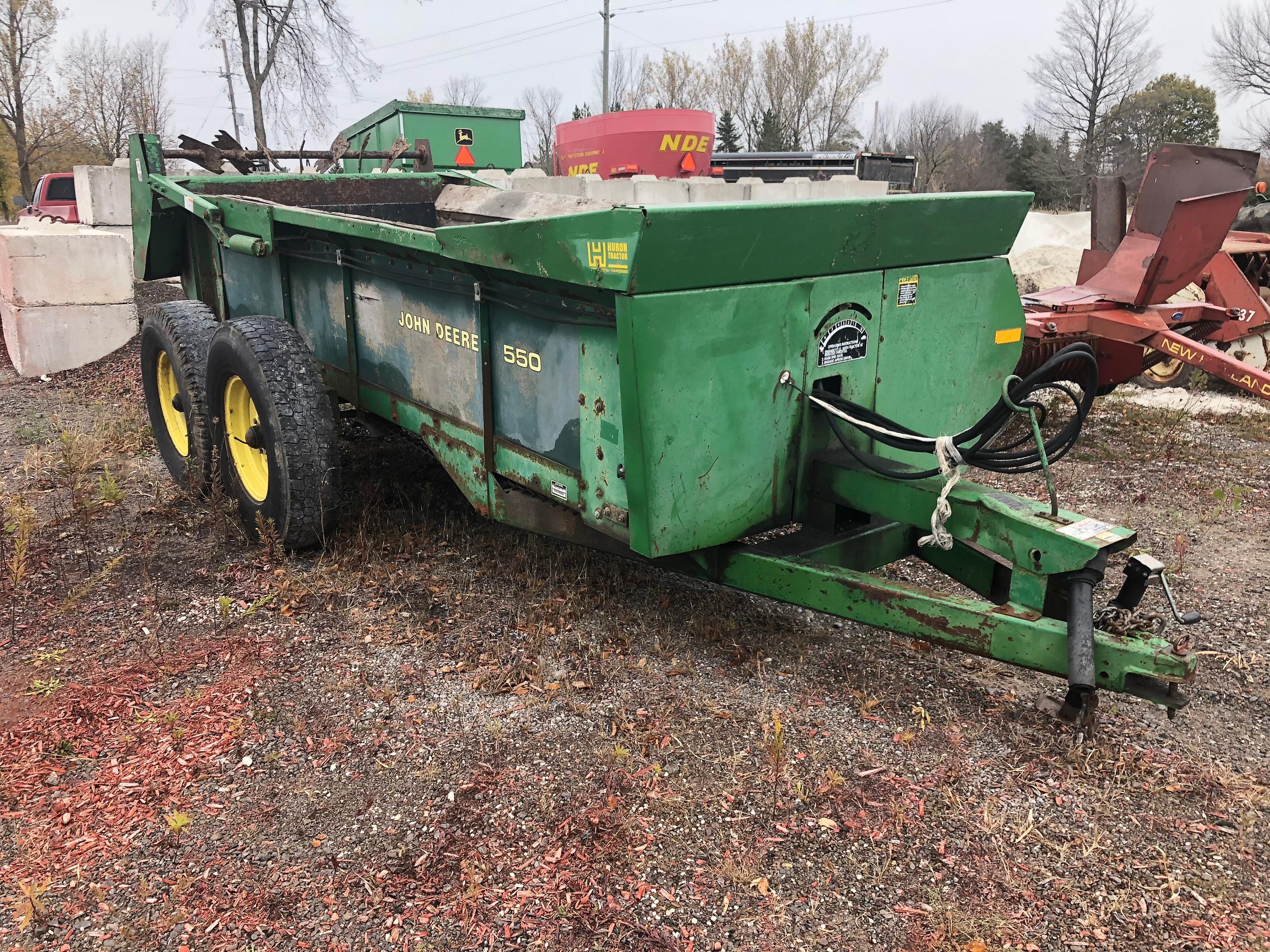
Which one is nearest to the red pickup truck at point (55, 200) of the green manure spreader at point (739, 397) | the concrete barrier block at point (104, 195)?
the concrete barrier block at point (104, 195)

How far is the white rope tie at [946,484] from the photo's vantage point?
291cm

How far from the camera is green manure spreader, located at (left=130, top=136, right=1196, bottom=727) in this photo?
276cm

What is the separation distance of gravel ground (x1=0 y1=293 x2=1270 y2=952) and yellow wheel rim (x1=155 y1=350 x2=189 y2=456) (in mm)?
1000

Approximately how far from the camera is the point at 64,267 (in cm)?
883

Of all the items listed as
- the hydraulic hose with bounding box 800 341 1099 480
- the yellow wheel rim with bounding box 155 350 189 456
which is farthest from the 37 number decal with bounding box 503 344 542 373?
the yellow wheel rim with bounding box 155 350 189 456

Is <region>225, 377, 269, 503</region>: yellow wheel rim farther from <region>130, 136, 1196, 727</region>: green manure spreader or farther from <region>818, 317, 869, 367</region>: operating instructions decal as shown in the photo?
<region>818, 317, 869, 367</region>: operating instructions decal

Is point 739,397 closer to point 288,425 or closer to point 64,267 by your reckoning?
point 288,425

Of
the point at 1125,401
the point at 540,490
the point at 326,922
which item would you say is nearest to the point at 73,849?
the point at 326,922

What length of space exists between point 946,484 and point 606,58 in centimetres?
3146

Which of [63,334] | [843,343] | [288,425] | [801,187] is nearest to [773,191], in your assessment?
[801,187]

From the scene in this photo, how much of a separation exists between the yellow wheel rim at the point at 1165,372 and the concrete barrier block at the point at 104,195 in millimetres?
10718

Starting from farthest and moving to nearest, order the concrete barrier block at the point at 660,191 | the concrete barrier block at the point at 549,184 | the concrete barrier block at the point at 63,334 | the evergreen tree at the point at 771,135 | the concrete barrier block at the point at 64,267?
the evergreen tree at the point at 771,135, the concrete barrier block at the point at 660,191, the concrete barrier block at the point at 549,184, the concrete barrier block at the point at 63,334, the concrete barrier block at the point at 64,267

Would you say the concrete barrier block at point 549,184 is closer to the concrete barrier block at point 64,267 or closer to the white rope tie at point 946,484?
the concrete barrier block at point 64,267

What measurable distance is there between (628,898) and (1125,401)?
6.63 m
